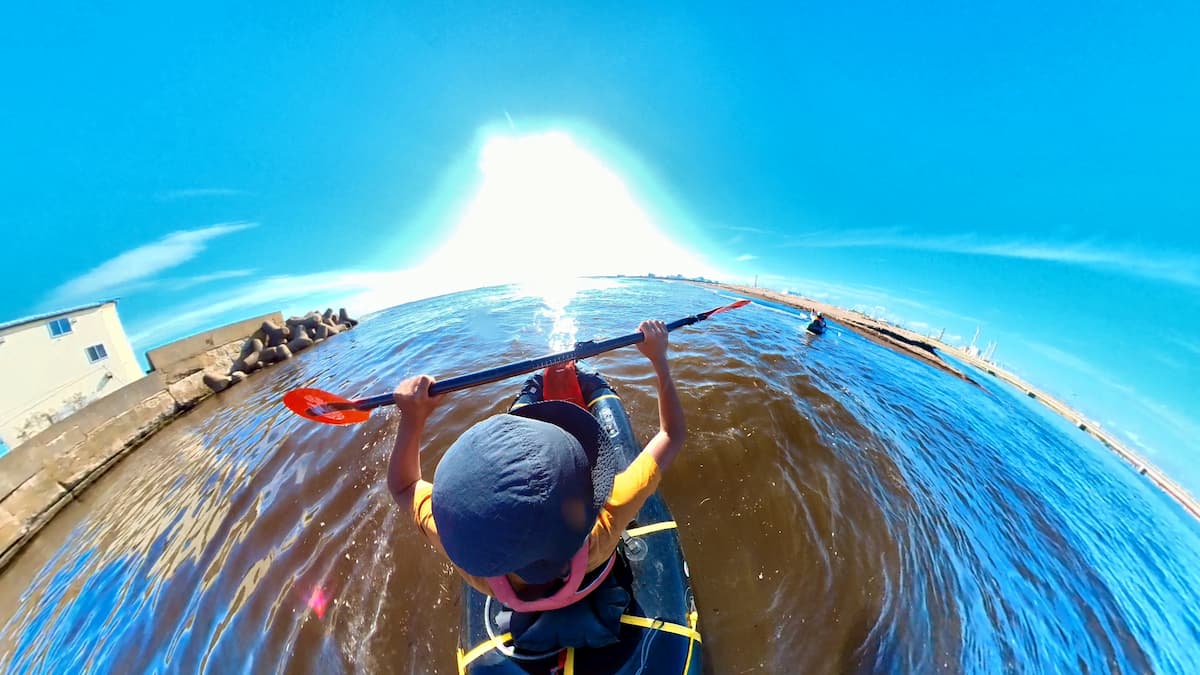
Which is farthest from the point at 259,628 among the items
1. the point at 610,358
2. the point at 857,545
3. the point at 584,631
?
the point at 610,358

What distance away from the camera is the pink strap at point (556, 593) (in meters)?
1.48

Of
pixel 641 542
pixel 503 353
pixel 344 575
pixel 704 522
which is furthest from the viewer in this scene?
pixel 503 353

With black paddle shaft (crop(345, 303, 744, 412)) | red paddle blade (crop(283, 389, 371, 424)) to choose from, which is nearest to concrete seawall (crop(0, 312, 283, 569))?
red paddle blade (crop(283, 389, 371, 424))

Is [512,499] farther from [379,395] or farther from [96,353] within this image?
[96,353]

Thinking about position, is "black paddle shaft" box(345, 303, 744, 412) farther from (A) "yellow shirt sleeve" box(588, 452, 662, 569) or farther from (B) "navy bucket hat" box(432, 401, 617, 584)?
(B) "navy bucket hat" box(432, 401, 617, 584)

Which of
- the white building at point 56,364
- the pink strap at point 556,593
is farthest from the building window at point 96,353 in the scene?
the pink strap at point 556,593

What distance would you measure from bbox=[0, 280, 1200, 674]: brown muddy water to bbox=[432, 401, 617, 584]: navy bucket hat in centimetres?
265

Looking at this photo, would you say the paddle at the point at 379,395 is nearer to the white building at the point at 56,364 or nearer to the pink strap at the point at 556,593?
the pink strap at the point at 556,593

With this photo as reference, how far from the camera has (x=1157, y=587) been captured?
19.9 feet

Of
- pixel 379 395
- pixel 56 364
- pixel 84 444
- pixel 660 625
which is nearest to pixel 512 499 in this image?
pixel 660 625

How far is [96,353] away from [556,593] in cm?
2999

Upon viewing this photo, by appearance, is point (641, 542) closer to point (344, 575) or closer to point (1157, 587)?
point (344, 575)

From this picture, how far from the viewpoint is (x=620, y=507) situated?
1.74m

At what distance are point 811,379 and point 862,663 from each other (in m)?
7.07
